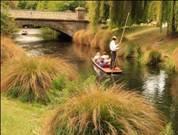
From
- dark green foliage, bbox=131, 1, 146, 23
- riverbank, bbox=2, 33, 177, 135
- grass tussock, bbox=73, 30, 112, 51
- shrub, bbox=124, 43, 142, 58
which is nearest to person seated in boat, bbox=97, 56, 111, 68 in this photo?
riverbank, bbox=2, 33, 177, 135

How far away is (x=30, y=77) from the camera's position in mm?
16812

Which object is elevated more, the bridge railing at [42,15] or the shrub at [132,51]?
the bridge railing at [42,15]

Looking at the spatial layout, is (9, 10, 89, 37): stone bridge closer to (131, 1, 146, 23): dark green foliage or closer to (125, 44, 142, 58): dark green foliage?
(131, 1, 146, 23): dark green foliage

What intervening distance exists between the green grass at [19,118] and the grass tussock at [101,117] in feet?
3.77

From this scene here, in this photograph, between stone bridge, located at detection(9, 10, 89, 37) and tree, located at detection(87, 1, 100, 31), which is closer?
tree, located at detection(87, 1, 100, 31)

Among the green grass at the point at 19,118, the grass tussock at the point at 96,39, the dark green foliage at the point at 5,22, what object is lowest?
the grass tussock at the point at 96,39

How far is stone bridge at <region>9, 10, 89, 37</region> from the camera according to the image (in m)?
55.1

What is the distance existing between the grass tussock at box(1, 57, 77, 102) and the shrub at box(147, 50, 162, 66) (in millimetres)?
12976

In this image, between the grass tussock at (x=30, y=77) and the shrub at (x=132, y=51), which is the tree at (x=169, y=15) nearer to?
the shrub at (x=132, y=51)

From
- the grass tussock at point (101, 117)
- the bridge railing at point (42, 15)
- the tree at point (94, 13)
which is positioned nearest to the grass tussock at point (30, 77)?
the grass tussock at point (101, 117)

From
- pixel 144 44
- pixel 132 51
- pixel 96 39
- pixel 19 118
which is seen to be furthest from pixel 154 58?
pixel 19 118

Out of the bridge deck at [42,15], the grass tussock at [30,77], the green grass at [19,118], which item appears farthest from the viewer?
the bridge deck at [42,15]

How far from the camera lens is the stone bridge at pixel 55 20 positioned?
55.1 metres

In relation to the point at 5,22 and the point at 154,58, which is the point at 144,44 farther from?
the point at 5,22
